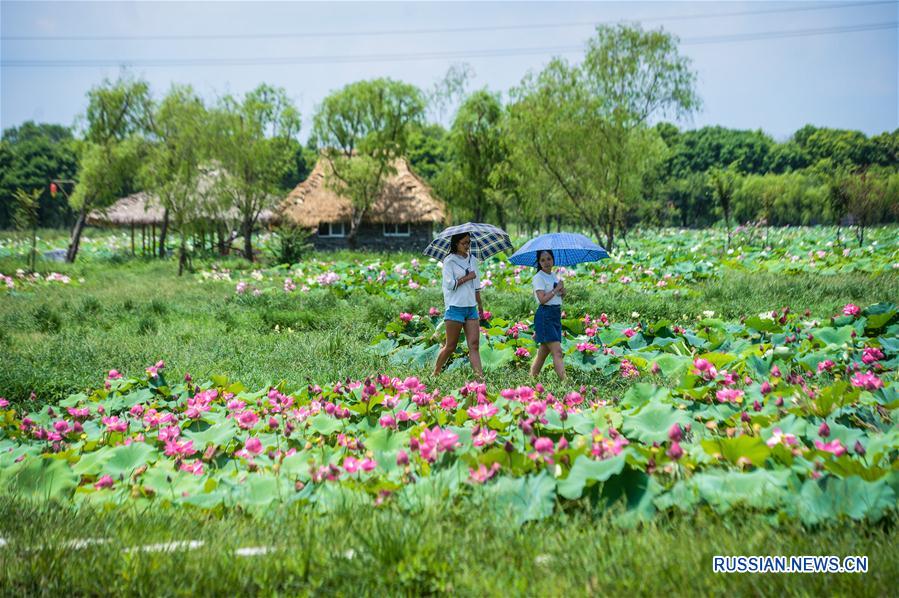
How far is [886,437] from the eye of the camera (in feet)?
9.27

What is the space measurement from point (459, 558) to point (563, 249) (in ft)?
14.0

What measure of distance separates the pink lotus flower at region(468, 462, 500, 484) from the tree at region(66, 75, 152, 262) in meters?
24.9

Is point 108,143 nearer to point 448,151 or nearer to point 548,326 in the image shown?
point 448,151

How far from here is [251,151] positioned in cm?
2544

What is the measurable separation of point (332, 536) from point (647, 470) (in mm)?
1365

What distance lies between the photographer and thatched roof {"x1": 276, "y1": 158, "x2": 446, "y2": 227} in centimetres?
3014

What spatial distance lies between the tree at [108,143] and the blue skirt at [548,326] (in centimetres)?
2285

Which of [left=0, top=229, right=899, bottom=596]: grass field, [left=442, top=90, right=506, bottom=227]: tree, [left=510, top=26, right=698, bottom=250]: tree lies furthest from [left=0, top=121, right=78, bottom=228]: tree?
[left=0, top=229, right=899, bottom=596]: grass field

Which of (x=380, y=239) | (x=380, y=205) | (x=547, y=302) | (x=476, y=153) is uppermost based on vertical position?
(x=476, y=153)

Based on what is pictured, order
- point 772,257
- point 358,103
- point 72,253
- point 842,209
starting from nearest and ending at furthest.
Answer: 1. point 772,257
2. point 842,209
3. point 72,253
4. point 358,103

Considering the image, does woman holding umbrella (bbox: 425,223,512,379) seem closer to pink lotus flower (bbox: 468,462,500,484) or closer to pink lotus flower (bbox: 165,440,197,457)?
pink lotus flower (bbox: 165,440,197,457)

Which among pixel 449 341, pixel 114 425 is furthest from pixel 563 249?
pixel 114 425

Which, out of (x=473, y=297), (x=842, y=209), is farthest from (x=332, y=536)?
(x=842, y=209)

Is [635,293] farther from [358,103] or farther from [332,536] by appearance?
[358,103]
